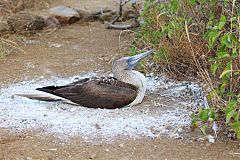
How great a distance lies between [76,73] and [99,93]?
1.52m

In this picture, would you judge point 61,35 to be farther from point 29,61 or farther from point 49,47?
point 29,61

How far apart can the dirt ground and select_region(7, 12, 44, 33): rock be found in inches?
8.2

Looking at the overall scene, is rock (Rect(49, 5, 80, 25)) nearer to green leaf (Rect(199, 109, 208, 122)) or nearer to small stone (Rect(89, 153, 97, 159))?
small stone (Rect(89, 153, 97, 159))

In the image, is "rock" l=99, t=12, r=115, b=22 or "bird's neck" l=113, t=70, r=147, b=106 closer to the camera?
"bird's neck" l=113, t=70, r=147, b=106

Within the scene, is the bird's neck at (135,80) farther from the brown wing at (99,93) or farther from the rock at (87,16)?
the rock at (87,16)

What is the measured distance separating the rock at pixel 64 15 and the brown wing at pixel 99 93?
4469mm

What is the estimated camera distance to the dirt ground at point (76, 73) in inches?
192

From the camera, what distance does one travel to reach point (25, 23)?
31.1 feet

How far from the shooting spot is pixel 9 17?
31.1ft

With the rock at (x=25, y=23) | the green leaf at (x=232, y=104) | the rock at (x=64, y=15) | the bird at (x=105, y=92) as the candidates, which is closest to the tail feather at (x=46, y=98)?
the bird at (x=105, y=92)

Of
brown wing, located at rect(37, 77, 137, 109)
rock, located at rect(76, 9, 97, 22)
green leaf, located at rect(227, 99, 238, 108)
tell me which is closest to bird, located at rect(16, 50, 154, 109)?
brown wing, located at rect(37, 77, 137, 109)

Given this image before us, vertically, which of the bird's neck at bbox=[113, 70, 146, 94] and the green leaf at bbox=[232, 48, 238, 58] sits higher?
the green leaf at bbox=[232, 48, 238, 58]

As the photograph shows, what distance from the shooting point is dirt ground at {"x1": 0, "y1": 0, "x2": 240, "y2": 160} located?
488 centimetres

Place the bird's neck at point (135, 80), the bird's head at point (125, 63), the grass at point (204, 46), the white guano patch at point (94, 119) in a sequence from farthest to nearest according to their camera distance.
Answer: the bird's head at point (125, 63), the bird's neck at point (135, 80), the white guano patch at point (94, 119), the grass at point (204, 46)
